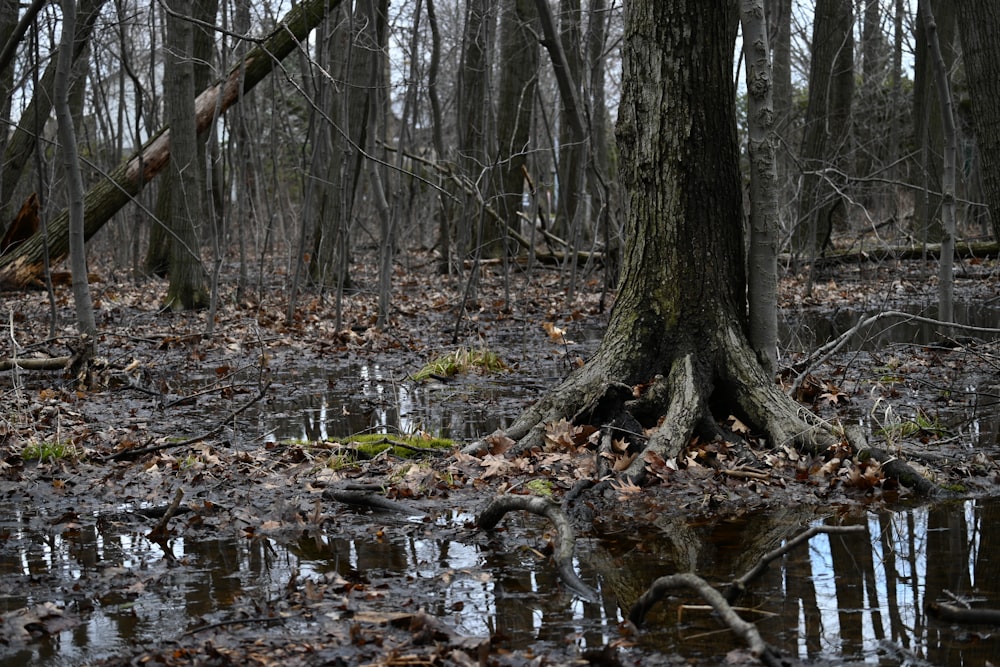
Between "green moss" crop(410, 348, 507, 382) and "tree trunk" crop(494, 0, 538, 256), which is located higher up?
"tree trunk" crop(494, 0, 538, 256)

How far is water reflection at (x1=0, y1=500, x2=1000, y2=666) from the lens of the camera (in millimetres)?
3240

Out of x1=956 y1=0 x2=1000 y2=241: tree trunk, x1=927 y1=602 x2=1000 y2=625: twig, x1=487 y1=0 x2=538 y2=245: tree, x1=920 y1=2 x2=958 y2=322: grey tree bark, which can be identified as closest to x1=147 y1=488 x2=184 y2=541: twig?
x1=927 y1=602 x2=1000 y2=625: twig

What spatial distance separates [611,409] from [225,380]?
422cm

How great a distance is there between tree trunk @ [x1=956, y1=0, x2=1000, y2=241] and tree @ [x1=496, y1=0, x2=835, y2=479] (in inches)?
101

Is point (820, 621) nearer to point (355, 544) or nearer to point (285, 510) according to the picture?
point (355, 544)

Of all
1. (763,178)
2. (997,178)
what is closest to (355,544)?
(763,178)

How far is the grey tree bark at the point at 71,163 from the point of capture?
6.44 m

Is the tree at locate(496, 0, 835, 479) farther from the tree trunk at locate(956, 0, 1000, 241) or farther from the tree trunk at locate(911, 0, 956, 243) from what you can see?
the tree trunk at locate(911, 0, 956, 243)

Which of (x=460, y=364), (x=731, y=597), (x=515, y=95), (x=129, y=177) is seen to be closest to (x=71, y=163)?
(x=460, y=364)

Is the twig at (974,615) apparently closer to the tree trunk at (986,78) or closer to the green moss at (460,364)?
the tree trunk at (986,78)

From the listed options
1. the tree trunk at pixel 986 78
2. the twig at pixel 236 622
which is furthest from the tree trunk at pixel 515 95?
the twig at pixel 236 622

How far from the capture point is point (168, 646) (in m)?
3.21

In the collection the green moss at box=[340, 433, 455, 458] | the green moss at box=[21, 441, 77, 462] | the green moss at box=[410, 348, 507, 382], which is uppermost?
the green moss at box=[410, 348, 507, 382]

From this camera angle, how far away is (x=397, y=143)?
57.1 feet
